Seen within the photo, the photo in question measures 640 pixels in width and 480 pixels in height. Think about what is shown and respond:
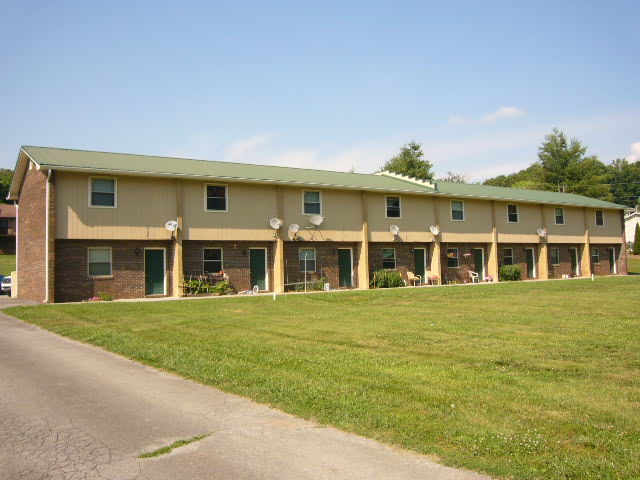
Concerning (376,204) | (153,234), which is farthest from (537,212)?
(153,234)

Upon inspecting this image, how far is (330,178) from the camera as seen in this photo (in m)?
28.9

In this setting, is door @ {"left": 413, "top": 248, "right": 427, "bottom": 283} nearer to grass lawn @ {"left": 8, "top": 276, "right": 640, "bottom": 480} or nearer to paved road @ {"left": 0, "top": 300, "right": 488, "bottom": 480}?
grass lawn @ {"left": 8, "top": 276, "right": 640, "bottom": 480}

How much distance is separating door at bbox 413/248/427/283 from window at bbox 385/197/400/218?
2.82 m

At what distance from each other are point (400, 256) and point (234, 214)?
403 inches

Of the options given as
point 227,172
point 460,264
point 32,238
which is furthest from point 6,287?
point 460,264

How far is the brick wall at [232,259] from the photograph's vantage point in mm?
23547

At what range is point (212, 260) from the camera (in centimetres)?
2425

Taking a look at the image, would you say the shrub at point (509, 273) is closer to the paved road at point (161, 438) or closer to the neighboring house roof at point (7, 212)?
the paved road at point (161, 438)

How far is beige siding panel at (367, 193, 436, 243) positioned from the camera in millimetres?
28609

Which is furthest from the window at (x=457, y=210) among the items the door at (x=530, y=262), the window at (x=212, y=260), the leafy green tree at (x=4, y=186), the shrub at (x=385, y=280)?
the leafy green tree at (x=4, y=186)

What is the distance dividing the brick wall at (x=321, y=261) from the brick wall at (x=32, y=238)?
10.4 meters

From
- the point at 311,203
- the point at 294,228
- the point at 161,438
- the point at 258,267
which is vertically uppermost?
the point at 311,203

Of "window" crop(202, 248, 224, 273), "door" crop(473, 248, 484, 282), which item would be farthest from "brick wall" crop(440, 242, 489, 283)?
"window" crop(202, 248, 224, 273)

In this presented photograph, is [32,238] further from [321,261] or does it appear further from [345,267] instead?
[345,267]
